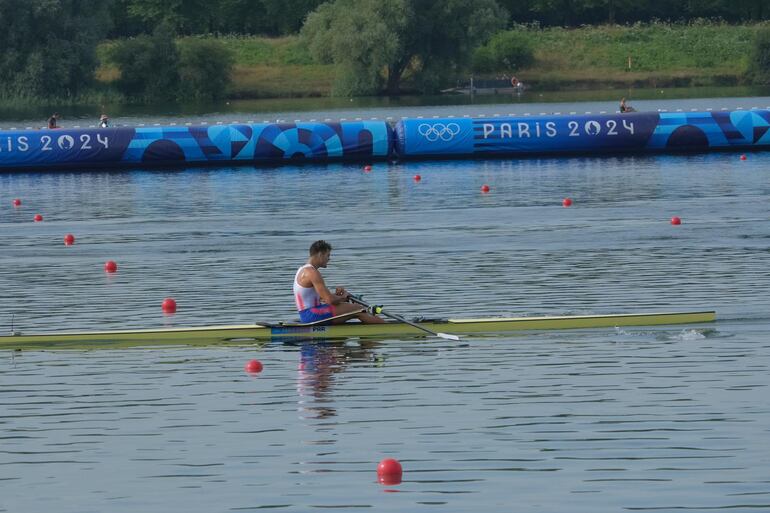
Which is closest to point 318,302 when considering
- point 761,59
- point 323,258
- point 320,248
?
point 323,258

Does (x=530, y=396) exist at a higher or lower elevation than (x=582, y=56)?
lower

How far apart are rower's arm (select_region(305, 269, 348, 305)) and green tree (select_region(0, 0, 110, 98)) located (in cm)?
7971

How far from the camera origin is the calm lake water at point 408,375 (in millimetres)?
13531

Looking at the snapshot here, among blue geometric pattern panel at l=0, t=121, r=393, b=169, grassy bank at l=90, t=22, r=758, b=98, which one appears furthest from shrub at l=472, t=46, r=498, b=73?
blue geometric pattern panel at l=0, t=121, r=393, b=169

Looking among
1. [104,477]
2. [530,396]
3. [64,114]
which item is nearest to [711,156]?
[530,396]

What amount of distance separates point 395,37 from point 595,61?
16512 mm

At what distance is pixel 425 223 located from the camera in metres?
35.1

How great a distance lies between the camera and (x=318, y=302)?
67.9 feet

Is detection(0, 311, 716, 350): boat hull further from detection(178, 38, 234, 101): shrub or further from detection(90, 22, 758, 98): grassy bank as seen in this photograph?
detection(178, 38, 234, 101): shrub

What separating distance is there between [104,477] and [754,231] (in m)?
21.0

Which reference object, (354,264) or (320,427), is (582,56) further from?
(320,427)

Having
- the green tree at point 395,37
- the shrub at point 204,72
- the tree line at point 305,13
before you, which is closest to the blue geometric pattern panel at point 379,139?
the green tree at point 395,37

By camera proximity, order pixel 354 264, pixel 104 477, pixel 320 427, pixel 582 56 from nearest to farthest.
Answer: pixel 104 477 → pixel 320 427 → pixel 354 264 → pixel 582 56

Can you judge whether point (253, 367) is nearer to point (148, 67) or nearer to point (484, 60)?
point (148, 67)
